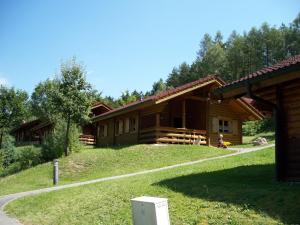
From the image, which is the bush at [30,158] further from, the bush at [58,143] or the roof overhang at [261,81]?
the roof overhang at [261,81]

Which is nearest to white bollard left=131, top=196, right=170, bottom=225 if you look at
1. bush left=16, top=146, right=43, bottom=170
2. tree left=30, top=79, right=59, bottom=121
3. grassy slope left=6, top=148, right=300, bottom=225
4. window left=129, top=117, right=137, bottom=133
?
grassy slope left=6, top=148, right=300, bottom=225

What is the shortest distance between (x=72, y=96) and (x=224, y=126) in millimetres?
12231

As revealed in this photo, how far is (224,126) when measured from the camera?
33.1 m

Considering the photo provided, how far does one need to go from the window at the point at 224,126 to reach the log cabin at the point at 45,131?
12.2 metres

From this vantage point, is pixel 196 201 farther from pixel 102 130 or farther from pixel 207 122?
pixel 102 130

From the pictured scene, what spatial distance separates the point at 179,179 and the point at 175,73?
7885cm

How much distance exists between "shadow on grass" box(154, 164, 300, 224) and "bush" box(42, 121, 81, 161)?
16760 mm

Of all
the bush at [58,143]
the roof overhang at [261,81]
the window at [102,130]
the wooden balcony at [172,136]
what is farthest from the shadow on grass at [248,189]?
the window at [102,130]

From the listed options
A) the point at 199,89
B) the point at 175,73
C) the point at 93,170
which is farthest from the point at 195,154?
the point at 175,73

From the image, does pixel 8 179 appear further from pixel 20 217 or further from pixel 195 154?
pixel 20 217

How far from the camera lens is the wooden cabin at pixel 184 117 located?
28.4m

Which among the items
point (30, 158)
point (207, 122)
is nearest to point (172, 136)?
point (207, 122)

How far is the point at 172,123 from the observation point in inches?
1257

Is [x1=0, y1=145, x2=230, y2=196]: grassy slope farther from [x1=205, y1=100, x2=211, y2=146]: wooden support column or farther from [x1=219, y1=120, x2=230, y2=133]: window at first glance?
[x1=219, y1=120, x2=230, y2=133]: window
